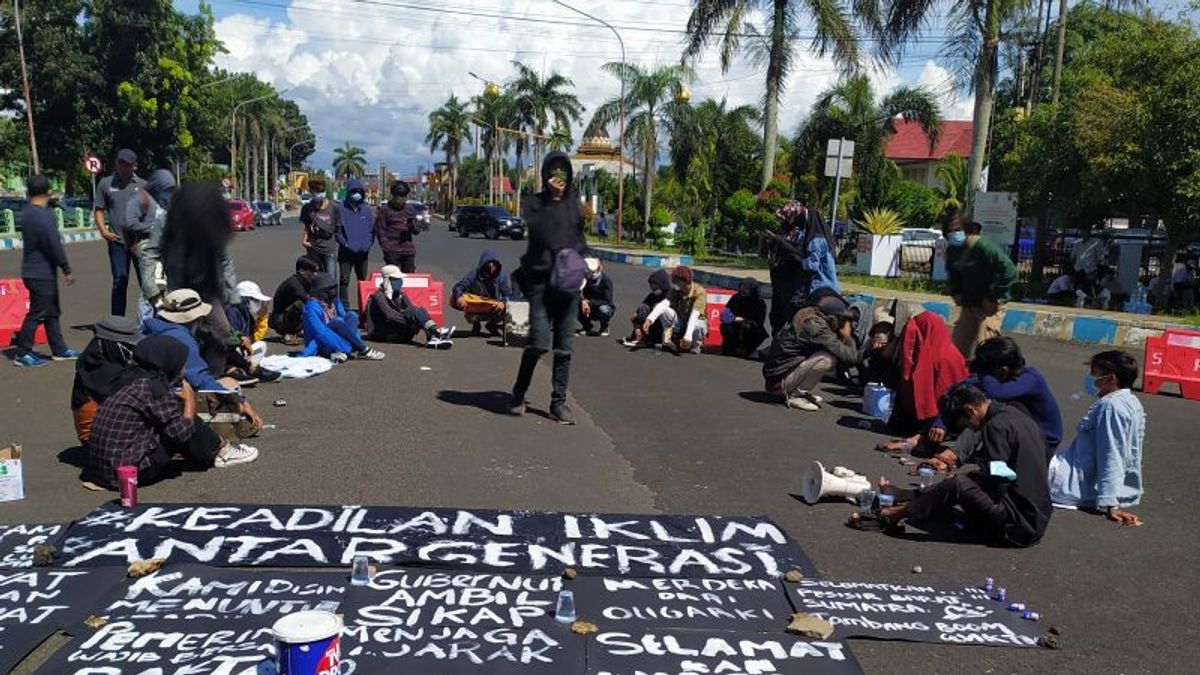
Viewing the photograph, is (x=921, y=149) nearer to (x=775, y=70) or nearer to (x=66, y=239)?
(x=775, y=70)

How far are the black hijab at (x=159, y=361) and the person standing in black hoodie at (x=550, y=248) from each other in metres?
2.66

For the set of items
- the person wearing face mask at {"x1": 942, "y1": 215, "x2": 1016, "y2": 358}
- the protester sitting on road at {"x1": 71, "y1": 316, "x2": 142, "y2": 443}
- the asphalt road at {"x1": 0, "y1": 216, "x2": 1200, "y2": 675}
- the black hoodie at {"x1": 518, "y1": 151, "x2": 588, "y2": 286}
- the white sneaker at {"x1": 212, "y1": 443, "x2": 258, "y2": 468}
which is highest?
the black hoodie at {"x1": 518, "y1": 151, "x2": 588, "y2": 286}

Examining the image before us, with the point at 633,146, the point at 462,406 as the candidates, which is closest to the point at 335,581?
the point at 462,406

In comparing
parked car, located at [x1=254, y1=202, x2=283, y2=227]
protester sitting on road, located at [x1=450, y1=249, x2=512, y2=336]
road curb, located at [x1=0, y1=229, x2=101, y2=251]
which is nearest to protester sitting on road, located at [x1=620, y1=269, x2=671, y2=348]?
protester sitting on road, located at [x1=450, y1=249, x2=512, y2=336]

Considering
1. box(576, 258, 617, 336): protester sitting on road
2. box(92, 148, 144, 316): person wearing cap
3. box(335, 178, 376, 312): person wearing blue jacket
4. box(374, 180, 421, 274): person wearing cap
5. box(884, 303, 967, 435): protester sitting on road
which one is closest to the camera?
box(884, 303, 967, 435): protester sitting on road

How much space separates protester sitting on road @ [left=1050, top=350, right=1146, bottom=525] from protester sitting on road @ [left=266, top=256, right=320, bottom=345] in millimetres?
7704

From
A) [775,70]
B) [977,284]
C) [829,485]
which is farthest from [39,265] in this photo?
[775,70]

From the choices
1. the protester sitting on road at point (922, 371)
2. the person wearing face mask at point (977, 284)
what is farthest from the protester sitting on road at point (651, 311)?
the protester sitting on road at point (922, 371)

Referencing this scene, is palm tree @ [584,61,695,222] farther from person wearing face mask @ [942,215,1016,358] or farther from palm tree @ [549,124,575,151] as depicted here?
person wearing face mask @ [942,215,1016,358]

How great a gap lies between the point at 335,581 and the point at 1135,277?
2056 centimetres

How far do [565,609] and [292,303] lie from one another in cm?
790

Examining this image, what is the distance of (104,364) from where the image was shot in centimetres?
585

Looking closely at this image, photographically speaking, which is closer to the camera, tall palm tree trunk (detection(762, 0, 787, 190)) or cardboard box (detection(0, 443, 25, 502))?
cardboard box (detection(0, 443, 25, 502))

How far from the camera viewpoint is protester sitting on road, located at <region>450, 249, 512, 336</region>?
39.7ft
